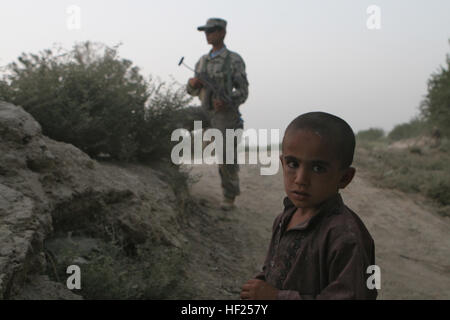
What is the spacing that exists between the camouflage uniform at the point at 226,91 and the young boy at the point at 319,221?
498 cm

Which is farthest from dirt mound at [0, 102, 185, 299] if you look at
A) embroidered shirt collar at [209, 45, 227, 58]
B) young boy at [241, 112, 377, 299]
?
embroidered shirt collar at [209, 45, 227, 58]

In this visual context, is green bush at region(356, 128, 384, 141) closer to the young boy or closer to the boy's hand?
the young boy

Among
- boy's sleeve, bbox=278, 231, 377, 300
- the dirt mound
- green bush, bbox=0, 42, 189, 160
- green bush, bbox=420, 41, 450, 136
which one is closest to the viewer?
boy's sleeve, bbox=278, 231, 377, 300

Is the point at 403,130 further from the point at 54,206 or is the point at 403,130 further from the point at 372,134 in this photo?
the point at 54,206

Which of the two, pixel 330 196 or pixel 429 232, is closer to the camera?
pixel 330 196

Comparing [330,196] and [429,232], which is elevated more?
[330,196]

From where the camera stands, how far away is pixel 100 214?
4.10 m

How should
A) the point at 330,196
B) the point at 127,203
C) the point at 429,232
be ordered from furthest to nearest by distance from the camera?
the point at 429,232
the point at 127,203
the point at 330,196

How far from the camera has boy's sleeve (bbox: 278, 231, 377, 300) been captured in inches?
52.3

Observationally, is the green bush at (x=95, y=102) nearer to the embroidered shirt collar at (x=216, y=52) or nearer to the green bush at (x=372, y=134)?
the embroidered shirt collar at (x=216, y=52)

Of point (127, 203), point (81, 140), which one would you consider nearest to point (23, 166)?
point (127, 203)

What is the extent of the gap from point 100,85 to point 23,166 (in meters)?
2.35

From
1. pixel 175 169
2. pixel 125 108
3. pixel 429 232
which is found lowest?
pixel 429 232
